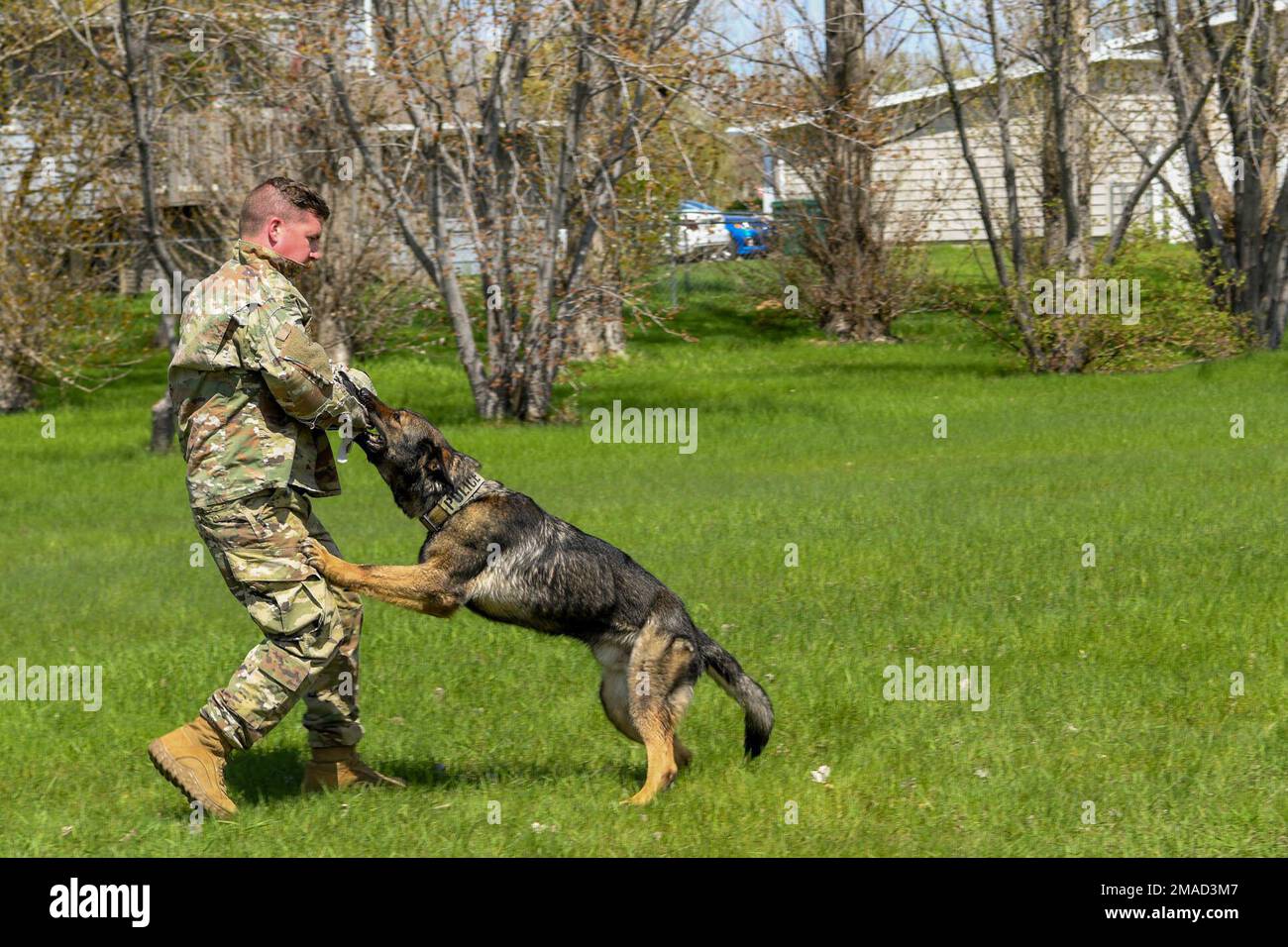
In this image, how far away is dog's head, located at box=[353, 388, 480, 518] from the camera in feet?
20.0

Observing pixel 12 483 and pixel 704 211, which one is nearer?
pixel 12 483

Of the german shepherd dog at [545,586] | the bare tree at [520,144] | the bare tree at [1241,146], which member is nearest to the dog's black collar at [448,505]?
the german shepherd dog at [545,586]

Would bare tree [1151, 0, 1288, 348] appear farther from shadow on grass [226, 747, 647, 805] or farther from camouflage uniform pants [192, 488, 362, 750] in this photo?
camouflage uniform pants [192, 488, 362, 750]

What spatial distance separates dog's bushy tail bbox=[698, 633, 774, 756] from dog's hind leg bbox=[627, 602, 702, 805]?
113 mm

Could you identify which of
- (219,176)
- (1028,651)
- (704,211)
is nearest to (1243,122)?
(704,211)

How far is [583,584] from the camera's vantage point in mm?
6355

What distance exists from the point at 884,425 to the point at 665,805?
14040 mm

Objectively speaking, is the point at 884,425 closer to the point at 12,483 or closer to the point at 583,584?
the point at 12,483

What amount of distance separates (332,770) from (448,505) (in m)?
1.22

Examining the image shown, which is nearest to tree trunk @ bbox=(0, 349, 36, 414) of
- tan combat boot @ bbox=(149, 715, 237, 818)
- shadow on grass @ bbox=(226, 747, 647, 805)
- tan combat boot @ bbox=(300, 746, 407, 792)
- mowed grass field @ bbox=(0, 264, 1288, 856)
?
mowed grass field @ bbox=(0, 264, 1288, 856)

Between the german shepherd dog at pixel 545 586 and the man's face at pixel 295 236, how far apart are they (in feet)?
1.88

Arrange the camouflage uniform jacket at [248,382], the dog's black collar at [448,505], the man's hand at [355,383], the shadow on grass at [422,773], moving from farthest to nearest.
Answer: the shadow on grass at [422,773] → the dog's black collar at [448,505] → the man's hand at [355,383] → the camouflage uniform jacket at [248,382]

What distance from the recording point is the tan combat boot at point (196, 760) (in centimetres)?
580

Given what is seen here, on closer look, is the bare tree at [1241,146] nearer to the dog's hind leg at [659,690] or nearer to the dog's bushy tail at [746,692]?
the dog's bushy tail at [746,692]
